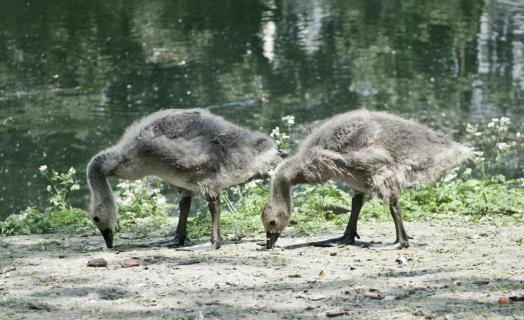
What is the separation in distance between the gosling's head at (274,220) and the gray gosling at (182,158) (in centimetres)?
42

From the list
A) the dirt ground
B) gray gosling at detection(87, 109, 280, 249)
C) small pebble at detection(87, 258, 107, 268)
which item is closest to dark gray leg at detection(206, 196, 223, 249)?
gray gosling at detection(87, 109, 280, 249)

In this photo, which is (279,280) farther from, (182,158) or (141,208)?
(141,208)

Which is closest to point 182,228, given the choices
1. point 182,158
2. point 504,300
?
point 182,158

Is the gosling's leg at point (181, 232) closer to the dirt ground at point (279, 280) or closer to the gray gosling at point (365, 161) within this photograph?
the dirt ground at point (279, 280)

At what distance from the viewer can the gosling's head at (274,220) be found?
8.42 metres

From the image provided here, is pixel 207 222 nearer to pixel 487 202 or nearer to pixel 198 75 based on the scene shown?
pixel 487 202

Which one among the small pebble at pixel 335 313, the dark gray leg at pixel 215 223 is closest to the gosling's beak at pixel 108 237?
the dark gray leg at pixel 215 223

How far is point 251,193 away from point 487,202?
2.77 metres

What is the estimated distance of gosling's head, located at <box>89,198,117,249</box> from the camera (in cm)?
857

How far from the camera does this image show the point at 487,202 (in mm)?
9586

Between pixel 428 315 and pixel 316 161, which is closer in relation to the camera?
pixel 428 315

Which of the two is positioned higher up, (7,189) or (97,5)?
(97,5)

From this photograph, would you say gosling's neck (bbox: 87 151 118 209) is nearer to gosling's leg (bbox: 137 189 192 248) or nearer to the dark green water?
gosling's leg (bbox: 137 189 192 248)

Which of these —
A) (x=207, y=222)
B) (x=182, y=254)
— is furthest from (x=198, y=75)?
(x=182, y=254)
